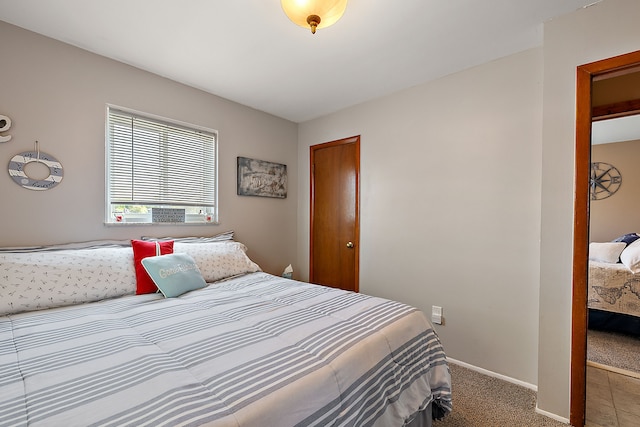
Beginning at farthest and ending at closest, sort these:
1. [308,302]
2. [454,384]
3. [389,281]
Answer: [389,281], [454,384], [308,302]

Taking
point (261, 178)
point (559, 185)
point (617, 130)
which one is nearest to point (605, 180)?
point (617, 130)

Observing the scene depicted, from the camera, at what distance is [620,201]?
259cm

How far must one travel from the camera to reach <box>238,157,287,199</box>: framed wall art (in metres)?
3.03

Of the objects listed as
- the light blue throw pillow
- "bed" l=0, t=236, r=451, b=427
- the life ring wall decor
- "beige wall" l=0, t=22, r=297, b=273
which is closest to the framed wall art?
"beige wall" l=0, t=22, r=297, b=273

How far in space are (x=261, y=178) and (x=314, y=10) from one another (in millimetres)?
2065

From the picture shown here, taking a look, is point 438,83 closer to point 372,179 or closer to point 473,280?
point 372,179

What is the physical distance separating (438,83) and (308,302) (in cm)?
218

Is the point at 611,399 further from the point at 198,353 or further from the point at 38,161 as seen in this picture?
the point at 38,161

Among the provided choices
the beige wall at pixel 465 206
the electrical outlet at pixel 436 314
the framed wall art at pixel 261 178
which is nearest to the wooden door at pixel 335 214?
the beige wall at pixel 465 206

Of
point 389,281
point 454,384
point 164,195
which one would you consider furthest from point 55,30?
point 454,384

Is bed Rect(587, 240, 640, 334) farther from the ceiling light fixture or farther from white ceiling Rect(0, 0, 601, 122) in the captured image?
the ceiling light fixture

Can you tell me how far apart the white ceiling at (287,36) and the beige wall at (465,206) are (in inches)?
10.6

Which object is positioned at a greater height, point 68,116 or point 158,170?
point 68,116

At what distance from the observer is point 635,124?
2348 millimetres
